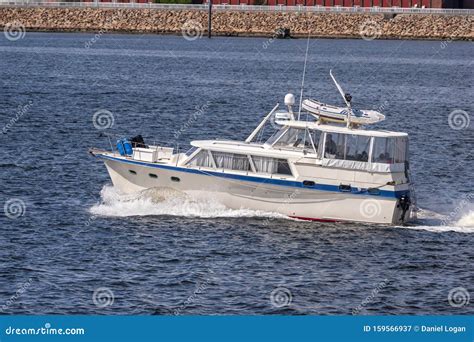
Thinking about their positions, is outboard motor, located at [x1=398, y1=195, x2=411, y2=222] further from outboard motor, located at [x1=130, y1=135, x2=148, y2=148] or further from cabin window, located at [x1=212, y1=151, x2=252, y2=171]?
outboard motor, located at [x1=130, y1=135, x2=148, y2=148]

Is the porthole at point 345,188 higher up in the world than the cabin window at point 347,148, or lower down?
lower down

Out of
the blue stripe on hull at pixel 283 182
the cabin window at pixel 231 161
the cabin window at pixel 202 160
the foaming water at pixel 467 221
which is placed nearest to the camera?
the blue stripe on hull at pixel 283 182

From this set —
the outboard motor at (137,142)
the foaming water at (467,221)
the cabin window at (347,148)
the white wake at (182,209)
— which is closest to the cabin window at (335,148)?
the cabin window at (347,148)

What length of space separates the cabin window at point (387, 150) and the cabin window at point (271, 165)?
2952 millimetres

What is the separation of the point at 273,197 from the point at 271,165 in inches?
43.5

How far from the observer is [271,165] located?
39.7 m

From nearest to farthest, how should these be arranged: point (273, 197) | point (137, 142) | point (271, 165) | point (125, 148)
Answer: point (271, 165), point (273, 197), point (125, 148), point (137, 142)

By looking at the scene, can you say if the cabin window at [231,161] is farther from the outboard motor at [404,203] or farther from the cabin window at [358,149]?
the outboard motor at [404,203]

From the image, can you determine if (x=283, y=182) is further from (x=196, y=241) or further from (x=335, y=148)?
(x=196, y=241)

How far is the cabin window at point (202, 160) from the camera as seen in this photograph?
1588 inches

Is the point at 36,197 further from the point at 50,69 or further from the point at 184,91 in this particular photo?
the point at 50,69

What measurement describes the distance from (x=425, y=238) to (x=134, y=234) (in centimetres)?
965

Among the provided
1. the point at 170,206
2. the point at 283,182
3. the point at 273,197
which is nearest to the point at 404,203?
the point at 283,182

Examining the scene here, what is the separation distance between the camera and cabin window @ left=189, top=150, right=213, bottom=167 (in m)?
40.3
